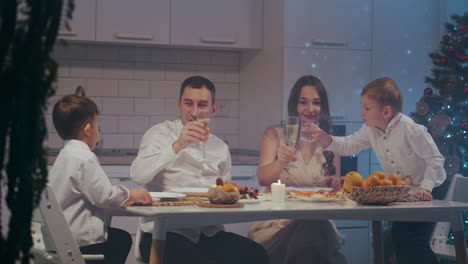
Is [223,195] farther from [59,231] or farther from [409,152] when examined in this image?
[409,152]

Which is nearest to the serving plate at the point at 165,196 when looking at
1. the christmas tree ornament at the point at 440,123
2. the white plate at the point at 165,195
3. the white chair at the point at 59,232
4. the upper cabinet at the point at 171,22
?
the white plate at the point at 165,195

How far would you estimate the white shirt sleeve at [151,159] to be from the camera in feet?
10.6

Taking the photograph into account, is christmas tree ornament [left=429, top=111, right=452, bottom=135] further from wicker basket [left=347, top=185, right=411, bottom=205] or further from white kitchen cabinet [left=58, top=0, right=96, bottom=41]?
white kitchen cabinet [left=58, top=0, right=96, bottom=41]

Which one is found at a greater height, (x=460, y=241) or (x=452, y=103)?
(x=452, y=103)

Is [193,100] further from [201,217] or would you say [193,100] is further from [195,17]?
[195,17]

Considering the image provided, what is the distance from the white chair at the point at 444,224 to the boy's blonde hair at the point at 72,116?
1.80 meters

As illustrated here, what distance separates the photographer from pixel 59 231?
8.00ft

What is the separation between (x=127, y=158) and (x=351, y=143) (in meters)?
1.35

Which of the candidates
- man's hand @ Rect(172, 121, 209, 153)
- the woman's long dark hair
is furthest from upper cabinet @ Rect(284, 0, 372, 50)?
man's hand @ Rect(172, 121, 209, 153)

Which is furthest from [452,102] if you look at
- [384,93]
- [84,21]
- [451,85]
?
[84,21]

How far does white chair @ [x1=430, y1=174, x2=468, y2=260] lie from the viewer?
357 cm

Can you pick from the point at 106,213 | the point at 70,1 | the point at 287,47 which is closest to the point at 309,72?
the point at 287,47

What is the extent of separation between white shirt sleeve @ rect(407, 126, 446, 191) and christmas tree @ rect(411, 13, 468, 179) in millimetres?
1070

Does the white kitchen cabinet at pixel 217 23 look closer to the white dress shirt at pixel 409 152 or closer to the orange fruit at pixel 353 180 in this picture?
the white dress shirt at pixel 409 152
